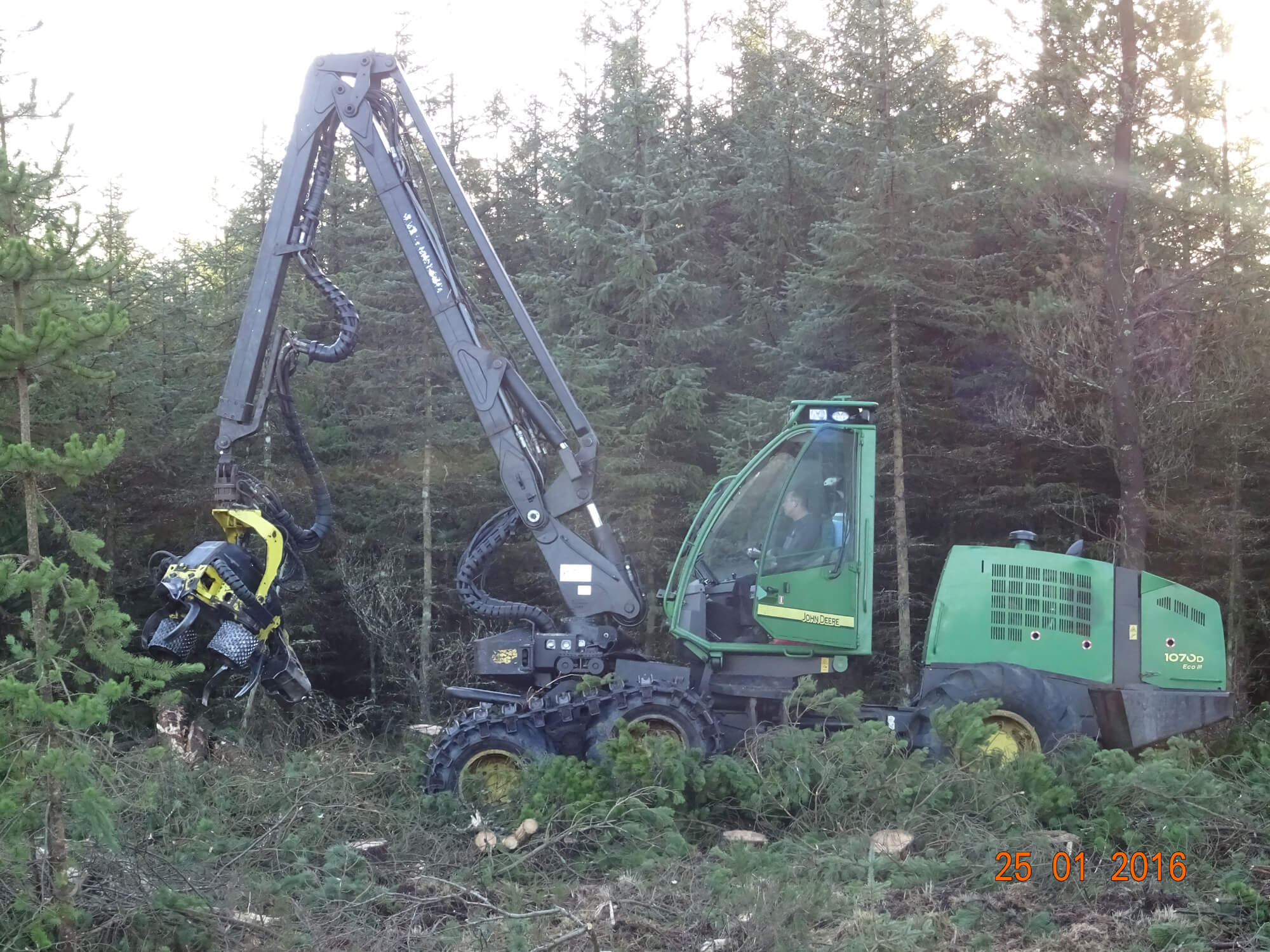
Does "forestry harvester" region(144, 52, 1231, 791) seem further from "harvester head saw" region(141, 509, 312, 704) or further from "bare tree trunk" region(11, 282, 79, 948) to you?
"bare tree trunk" region(11, 282, 79, 948)

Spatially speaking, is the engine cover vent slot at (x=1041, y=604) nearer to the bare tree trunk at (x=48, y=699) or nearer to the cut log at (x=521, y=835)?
the cut log at (x=521, y=835)

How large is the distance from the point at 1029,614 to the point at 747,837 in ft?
8.95

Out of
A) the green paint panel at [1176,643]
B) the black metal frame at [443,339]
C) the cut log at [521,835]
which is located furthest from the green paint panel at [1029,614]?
the cut log at [521,835]

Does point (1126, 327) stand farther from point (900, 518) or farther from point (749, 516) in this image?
point (749, 516)

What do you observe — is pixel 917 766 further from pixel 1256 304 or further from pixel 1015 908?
pixel 1256 304

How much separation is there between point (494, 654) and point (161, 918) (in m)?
3.54

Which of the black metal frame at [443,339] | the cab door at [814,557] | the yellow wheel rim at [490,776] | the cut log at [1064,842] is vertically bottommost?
the cut log at [1064,842]

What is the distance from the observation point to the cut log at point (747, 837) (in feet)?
23.1

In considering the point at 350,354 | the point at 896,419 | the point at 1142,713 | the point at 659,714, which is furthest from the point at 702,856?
the point at 896,419

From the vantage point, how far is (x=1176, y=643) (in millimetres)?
8352

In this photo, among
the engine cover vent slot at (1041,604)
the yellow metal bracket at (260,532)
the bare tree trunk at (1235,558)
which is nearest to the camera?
the engine cover vent slot at (1041,604)

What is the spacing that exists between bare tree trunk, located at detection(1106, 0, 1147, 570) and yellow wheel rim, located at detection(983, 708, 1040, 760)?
3313 millimetres

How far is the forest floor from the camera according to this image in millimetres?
5328
